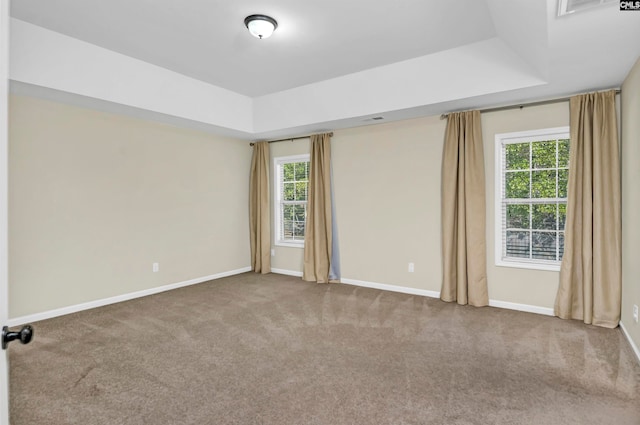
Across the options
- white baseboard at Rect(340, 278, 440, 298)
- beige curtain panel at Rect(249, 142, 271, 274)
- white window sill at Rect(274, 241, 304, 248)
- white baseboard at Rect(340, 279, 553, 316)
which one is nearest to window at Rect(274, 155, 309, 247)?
white window sill at Rect(274, 241, 304, 248)

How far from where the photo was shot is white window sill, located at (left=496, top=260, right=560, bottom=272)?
3.81 metres

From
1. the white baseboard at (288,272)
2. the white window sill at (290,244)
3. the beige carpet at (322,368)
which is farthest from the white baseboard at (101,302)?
the white window sill at (290,244)

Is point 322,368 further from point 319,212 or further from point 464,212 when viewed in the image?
point 319,212

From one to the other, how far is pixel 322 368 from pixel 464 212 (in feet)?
8.46

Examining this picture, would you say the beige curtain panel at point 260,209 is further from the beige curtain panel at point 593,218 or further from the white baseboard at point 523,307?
the beige curtain panel at point 593,218

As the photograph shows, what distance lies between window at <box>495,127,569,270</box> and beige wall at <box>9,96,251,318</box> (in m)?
4.16

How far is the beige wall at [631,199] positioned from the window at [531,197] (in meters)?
0.57

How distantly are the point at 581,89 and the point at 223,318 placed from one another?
4385mm

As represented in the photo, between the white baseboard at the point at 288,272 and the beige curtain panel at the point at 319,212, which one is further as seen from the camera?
the white baseboard at the point at 288,272

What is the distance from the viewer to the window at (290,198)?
19.6 feet

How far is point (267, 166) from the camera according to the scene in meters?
6.10

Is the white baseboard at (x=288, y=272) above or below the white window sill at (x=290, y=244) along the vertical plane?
below

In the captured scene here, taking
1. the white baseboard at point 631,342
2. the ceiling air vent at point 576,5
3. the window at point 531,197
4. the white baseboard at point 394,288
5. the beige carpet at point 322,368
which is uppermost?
the ceiling air vent at point 576,5

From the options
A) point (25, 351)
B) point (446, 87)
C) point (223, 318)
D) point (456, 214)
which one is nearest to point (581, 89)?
point (446, 87)
